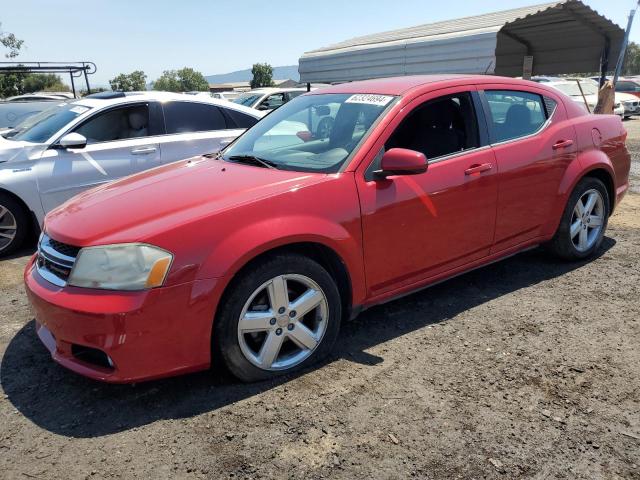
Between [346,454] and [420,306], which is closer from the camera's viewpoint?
[346,454]

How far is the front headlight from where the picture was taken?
8.18 ft

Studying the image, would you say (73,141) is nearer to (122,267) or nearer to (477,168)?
(122,267)

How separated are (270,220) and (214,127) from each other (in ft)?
12.9

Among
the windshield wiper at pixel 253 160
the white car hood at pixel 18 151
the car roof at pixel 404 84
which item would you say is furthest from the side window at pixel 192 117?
the windshield wiper at pixel 253 160

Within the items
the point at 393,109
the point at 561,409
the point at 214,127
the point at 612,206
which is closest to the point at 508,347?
the point at 561,409

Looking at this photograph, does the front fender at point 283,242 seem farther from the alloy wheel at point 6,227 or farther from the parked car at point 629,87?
the parked car at point 629,87

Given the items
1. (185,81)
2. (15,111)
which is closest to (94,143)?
(15,111)

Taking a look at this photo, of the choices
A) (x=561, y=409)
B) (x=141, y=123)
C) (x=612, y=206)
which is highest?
(x=141, y=123)

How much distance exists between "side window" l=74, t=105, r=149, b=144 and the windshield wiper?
2.71m

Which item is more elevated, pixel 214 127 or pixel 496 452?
pixel 214 127

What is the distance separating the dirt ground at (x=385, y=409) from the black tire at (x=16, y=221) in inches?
72.9

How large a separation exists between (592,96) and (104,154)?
16515 mm

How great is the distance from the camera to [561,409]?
103 inches

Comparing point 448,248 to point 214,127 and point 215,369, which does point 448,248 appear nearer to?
point 215,369
